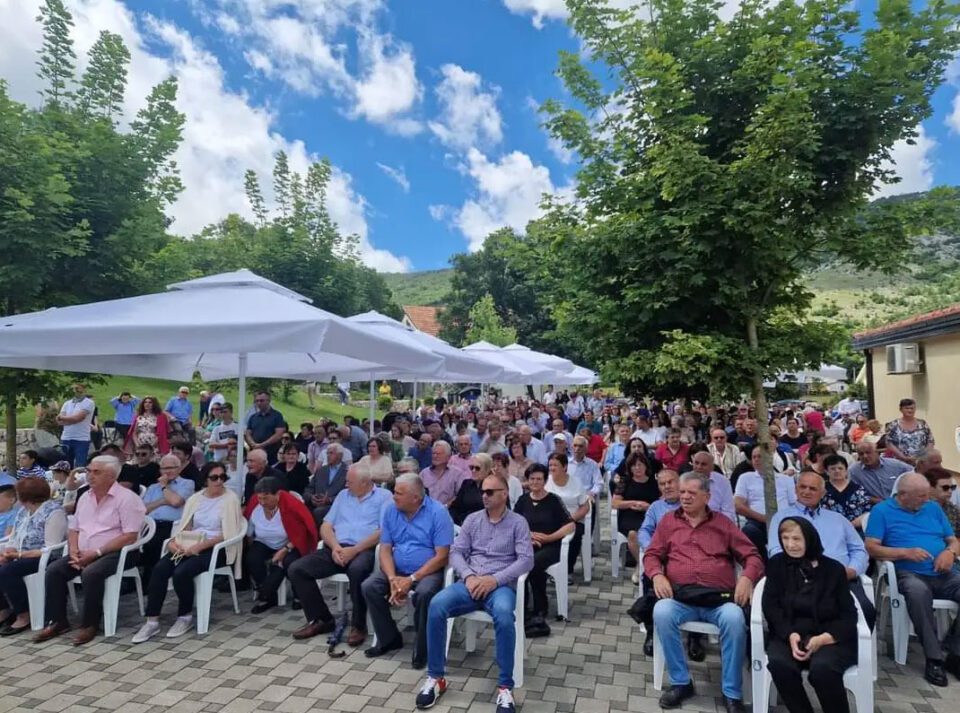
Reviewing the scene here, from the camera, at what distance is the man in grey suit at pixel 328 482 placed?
247 inches

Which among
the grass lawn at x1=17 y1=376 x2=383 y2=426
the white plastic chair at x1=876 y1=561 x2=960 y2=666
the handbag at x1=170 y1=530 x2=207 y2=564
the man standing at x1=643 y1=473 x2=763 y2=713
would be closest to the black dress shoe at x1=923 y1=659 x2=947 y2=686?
the white plastic chair at x1=876 y1=561 x2=960 y2=666

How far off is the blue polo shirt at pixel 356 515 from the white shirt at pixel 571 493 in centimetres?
189

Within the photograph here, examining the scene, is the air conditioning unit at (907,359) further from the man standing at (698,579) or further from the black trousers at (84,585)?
the black trousers at (84,585)

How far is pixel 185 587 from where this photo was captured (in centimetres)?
473

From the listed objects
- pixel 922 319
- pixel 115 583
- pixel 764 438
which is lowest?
pixel 115 583

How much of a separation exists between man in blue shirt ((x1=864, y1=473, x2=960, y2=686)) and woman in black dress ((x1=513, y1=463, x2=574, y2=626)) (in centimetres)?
225

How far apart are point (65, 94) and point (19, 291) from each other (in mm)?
3443

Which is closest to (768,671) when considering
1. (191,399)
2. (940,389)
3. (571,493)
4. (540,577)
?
(540,577)

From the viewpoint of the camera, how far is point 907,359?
1140cm

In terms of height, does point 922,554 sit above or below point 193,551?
above

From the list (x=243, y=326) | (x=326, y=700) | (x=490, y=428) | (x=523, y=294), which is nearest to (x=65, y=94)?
(x=243, y=326)

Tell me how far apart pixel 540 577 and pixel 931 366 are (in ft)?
33.6

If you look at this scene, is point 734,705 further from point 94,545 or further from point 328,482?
point 94,545

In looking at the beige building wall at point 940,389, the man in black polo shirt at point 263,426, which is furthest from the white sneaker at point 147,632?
the beige building wall at point 940,389
